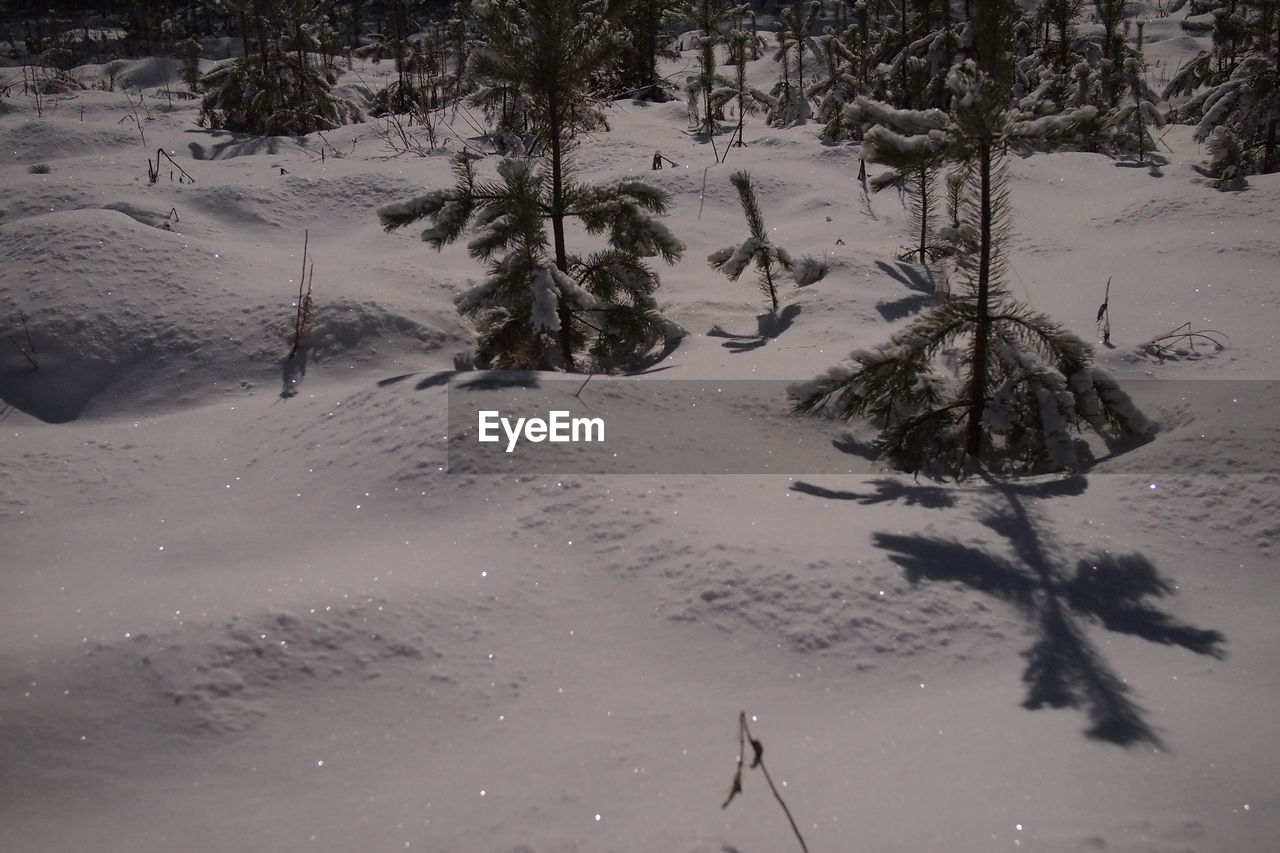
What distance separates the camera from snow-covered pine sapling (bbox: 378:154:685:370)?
5.48 metres

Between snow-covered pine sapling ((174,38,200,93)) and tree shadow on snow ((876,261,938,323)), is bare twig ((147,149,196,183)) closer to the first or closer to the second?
snow-covered pine sapling ((174,38,200,93))

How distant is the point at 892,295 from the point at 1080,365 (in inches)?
103

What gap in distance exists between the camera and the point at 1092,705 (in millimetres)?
2650

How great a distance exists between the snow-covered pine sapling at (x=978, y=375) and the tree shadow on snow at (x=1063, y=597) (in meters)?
0.68

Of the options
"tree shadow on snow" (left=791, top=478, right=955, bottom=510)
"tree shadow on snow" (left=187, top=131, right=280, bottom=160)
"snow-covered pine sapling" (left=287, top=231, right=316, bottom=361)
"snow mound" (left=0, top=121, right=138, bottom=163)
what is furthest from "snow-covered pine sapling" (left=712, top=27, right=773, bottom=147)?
"tree shadow on snow" (left=791, top=478, right=955, bottom=510)

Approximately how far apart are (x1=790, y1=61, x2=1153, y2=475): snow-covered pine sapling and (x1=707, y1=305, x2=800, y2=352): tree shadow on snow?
64.6 inches

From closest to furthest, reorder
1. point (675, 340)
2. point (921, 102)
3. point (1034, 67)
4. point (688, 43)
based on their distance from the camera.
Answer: point (675, 340), point (921, 102), point (1034, 67), point (688, 43)

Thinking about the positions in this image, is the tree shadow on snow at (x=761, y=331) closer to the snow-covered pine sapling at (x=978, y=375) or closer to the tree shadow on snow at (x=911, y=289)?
the tree shadow on snow at (x=911, y=289)

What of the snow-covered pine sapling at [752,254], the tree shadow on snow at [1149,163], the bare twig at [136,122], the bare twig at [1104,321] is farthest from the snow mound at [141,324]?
the tree shadow on snow at [1149,163]

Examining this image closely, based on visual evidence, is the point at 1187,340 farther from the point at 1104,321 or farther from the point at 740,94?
the point at 740,94

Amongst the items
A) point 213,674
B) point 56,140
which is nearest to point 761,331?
point 213,674

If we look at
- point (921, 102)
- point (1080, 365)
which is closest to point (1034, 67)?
point (921, 102)

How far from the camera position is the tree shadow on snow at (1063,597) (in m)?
2.72

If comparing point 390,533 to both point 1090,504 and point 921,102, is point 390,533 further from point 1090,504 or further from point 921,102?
point 921,102
